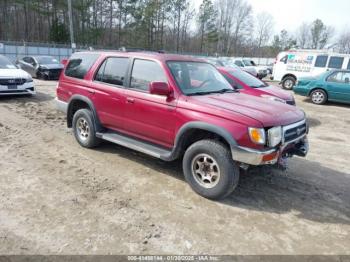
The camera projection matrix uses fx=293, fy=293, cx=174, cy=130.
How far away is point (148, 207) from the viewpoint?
3686mm

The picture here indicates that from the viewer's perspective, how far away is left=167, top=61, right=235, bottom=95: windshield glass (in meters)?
4.39

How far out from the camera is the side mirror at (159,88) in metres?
4.02

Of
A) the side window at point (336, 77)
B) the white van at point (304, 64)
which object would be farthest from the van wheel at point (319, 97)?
the white van at point (304, 64)

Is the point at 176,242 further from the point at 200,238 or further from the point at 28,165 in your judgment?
the point at 28,165

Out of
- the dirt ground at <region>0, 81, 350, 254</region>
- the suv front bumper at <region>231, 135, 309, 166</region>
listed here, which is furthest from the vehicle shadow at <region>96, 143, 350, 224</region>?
the suv front bumper at <region>231, 135, 309, 166</region>

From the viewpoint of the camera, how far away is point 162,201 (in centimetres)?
385

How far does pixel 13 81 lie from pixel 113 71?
6.25 meters

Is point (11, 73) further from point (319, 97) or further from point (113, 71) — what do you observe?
point (319, 97)

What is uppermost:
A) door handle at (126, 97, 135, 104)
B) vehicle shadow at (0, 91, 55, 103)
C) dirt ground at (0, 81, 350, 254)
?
door handle at (126, 97, 135, 104)

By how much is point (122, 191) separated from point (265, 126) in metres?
2.10

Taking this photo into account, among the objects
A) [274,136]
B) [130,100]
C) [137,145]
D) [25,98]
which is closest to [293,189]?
[274,136]

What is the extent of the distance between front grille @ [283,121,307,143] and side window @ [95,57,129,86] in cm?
270

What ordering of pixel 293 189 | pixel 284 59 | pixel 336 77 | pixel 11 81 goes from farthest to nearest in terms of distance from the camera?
pixel 284 59, pixel 336 77, pixel 11 81, pixel 293 189

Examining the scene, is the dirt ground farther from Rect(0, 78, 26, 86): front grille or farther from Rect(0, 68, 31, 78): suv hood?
Rect(0, 68, 31, 78): suv hood
